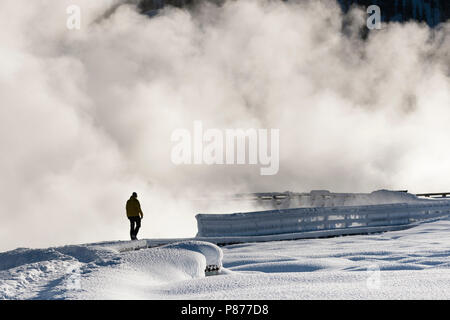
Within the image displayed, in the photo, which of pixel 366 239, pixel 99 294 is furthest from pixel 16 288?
pixel 366 239

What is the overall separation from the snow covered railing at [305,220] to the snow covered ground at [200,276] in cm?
475

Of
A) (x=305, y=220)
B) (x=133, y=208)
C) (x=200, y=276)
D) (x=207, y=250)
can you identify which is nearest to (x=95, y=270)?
(x=200, y=276)

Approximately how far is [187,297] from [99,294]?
0.87m

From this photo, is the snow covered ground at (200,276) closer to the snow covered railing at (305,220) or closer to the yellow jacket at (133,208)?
the yellow jacket at (133,208)

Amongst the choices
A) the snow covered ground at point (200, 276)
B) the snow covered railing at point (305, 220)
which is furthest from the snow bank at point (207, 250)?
the snow covered railing at point (305, 220)

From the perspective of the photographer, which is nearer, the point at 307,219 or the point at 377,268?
the point at 377,268

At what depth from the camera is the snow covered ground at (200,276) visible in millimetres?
5527

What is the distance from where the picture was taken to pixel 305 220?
16.9 m

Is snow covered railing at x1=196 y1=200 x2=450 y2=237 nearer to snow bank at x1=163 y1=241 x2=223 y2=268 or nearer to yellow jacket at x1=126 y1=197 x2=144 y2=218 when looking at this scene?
yellow jacket at x1=126 y1=197 x2=144 y2=218

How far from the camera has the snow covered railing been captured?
52.3ft
